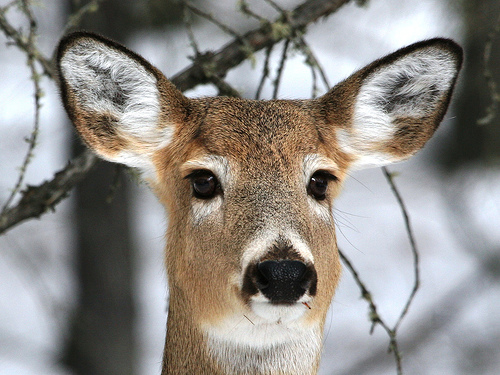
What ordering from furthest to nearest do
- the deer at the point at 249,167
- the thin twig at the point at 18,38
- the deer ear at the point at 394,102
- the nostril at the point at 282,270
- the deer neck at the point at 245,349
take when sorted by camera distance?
the thin twig at the point at 18,38
the deer ear at the point at 394,102
the deer neck at the point at 245,349
the deer at the point at 249,167
the nostril at the point at 282,270

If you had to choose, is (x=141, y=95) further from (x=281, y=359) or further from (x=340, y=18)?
(x=340, y=18)

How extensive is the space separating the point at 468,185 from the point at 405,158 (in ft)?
24.9

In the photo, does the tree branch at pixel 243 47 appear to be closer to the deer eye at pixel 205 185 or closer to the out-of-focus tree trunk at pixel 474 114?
the deer eye at pixel 205 185

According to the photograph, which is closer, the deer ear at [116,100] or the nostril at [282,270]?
the nostril at [282,270]

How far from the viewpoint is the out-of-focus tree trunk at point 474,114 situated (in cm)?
1121

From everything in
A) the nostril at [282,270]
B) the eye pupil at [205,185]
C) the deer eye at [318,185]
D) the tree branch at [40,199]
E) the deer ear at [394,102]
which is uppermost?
the deer ear at [394,102]

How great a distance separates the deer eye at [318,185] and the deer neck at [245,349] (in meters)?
0.71

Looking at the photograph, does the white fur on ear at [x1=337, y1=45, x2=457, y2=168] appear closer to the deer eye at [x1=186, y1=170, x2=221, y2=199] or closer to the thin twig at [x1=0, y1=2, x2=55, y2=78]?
the deer eye at [x1=186, y1=170, x2=221, y2=199]

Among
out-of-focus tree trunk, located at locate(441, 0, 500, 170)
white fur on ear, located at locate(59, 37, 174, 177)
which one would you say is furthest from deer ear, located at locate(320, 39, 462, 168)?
out-of-focus tree trunk, located at locate(441, 0, 500, 170)

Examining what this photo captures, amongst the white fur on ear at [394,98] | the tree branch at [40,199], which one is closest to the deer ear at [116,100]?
→ the tree branch at [40,199]

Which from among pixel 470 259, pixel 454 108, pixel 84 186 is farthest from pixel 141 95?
pixel 470 259

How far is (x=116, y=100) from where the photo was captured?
496cm

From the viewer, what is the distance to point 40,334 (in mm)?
12047

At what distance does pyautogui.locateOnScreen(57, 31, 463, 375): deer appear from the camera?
13.6 feet
